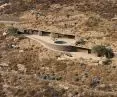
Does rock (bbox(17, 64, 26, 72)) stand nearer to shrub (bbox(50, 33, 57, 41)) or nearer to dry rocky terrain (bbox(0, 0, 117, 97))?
dry rocky terrain (bbox(0, 0, 117, 97))

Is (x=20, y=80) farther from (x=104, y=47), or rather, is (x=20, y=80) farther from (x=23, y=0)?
(x=23, y=0)

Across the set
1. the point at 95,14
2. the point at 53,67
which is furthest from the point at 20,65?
the point at 95,14

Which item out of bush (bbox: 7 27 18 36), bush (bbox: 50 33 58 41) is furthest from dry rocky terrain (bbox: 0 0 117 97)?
bush (bbox: 50 33 58 41)

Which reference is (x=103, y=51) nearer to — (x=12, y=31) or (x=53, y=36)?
(x=53, y=36)

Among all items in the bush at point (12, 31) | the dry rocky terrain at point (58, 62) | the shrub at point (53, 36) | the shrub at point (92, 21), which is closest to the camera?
the dry rocky terrain at point (58, 62)

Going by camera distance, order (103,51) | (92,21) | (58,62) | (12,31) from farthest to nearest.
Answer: (92,21), (12,31), (58,62), (103,51)

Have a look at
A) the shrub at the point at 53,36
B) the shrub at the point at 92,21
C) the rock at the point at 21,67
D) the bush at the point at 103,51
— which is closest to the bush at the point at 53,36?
the shrub at the point at 53,36

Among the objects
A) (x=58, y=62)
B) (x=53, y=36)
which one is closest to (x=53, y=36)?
(x=53, y=36)

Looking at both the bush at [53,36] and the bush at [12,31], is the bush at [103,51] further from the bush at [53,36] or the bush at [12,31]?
the bush at [12,31]
